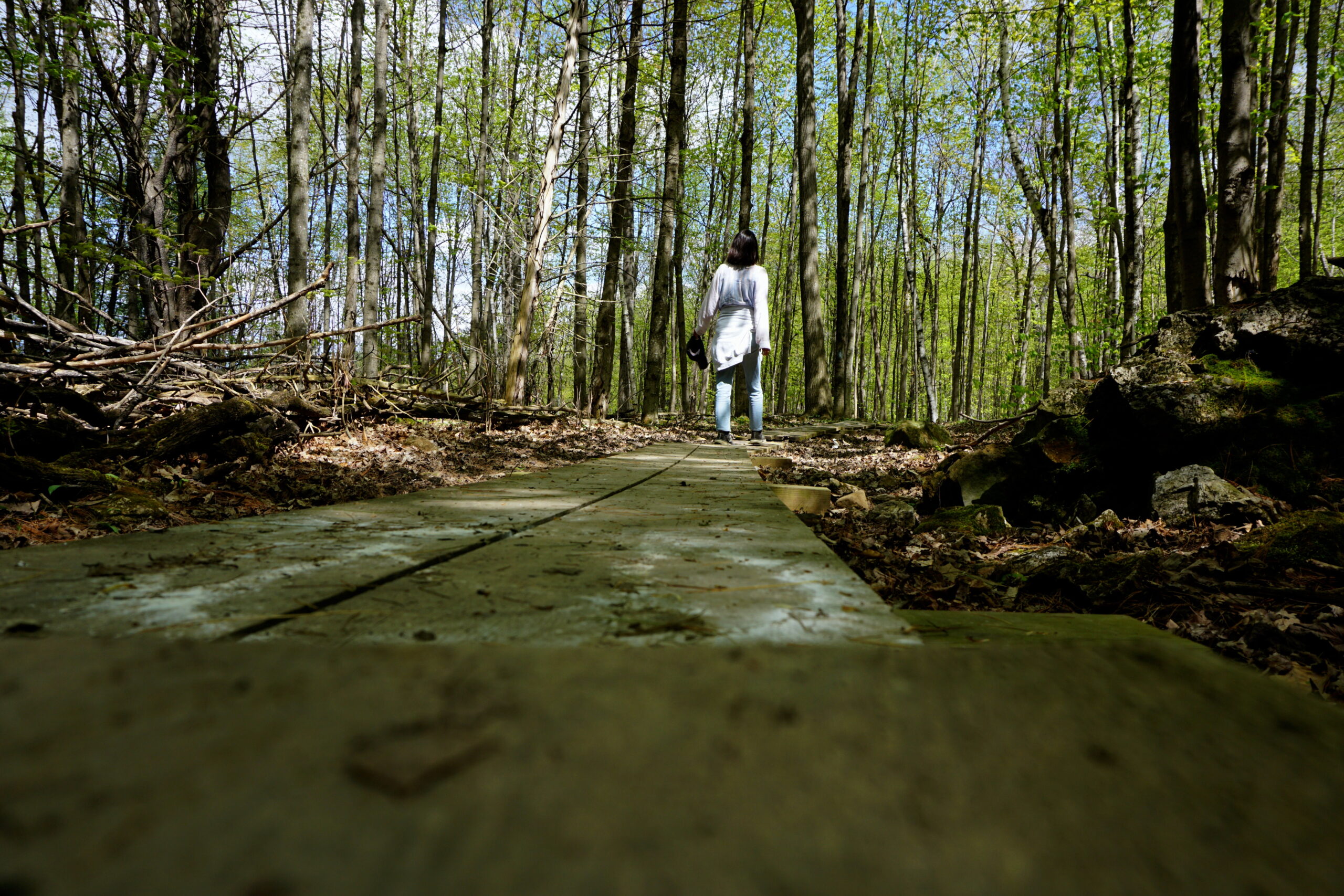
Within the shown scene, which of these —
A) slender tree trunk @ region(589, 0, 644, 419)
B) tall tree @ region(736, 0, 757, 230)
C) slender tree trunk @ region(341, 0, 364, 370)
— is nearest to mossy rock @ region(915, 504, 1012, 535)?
slender tree trunk @ region(589, 0, 644, 419)

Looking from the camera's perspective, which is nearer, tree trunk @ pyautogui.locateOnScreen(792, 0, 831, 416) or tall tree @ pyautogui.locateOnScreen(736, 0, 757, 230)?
tree trunk @ pyautogui.locateOnScreen(792, 0, 831, 416)

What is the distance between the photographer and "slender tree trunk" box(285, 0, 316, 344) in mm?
10250

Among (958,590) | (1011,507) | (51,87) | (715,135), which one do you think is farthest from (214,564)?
(715,135)

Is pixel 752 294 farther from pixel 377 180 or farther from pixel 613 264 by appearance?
pixel 377 180

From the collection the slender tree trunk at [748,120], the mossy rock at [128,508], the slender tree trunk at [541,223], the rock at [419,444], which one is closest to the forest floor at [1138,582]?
the mossy rock at [128,508]

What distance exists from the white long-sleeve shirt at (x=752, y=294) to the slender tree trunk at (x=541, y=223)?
2.67 metres

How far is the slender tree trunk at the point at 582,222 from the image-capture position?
9.03m

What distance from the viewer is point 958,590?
2332 mm

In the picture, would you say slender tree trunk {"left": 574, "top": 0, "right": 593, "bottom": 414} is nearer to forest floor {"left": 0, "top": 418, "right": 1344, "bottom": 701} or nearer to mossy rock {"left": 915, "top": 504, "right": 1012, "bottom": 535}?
forest floor {"left": 0, "top": 418, "right": 1344, "bottom": 701}

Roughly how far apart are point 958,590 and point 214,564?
229cm

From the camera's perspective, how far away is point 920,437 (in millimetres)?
7914

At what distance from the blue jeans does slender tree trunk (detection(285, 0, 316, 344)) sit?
23.4 feet

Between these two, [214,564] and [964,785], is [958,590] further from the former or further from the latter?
[214,564]

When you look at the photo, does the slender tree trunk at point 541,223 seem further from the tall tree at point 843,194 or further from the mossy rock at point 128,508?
the tall tree at point 843,194
